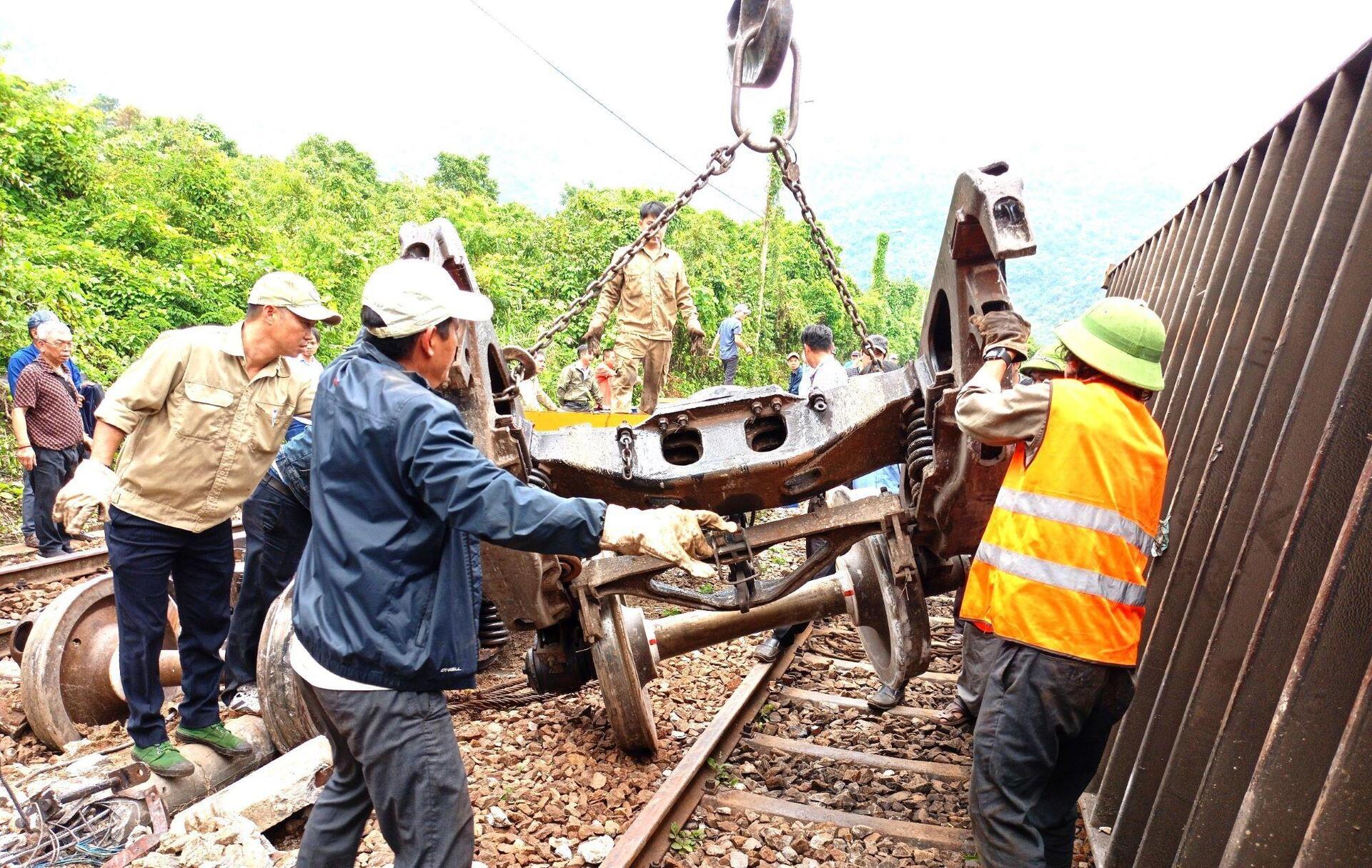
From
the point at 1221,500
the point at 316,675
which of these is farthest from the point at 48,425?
the point at 1221,500

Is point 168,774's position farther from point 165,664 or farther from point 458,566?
point 458,566

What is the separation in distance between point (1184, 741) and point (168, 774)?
371cm

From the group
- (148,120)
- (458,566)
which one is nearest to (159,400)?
(458,566)

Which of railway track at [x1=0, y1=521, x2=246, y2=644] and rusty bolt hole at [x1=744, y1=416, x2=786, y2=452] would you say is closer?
rusty bolt hole at [x1=744, y1=416, x2=786, y2=452]

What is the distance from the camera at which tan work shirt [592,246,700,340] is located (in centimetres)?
785

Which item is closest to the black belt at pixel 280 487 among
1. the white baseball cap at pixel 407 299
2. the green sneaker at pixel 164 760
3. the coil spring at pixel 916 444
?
the green sneaker at pixel 164 760

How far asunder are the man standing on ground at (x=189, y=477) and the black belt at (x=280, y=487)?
0.46 meters

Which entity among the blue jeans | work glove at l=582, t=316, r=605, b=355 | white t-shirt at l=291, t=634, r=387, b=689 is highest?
work glove at l=582, t=316, r=605, b=355

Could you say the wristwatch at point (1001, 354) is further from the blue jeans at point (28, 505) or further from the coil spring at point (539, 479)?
the blue jeans at point (28, 505)

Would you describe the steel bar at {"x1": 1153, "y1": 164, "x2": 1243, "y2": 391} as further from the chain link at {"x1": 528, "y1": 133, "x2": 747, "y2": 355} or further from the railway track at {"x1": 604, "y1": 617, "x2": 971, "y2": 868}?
the chain link at {"x1": 528, "y1": 133, "x2": 747, "y2": 355}

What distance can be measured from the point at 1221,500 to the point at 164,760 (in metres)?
4.15

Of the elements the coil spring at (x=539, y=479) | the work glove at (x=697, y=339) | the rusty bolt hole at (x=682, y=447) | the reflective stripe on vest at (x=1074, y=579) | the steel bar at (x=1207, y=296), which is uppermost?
the steel bar at (x=1207, y=296)

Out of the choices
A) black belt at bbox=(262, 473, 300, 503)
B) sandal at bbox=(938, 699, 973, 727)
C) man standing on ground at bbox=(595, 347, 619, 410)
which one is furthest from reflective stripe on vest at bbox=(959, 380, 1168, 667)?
man standing on ground at bbox=(595, 347, 619, 410)

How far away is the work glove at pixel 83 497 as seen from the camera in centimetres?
331
